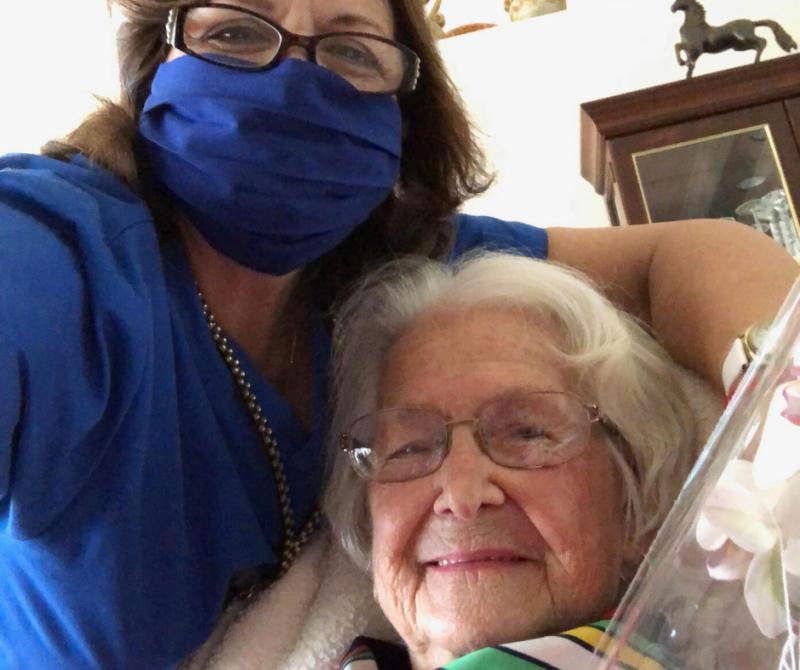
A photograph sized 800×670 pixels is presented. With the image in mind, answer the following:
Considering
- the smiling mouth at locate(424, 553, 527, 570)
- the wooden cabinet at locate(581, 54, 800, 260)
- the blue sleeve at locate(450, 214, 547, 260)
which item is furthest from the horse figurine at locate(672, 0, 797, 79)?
the smiling mouth at locate(424, 553, 527, 570)

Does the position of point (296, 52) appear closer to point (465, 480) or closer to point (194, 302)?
point (194, 302)

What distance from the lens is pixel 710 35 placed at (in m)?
1.81

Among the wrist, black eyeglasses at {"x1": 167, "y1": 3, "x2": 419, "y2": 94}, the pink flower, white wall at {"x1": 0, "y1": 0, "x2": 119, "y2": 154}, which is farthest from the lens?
white wall at {"x1": 0, "y1": 0, "x2": 119, "y2": 154}

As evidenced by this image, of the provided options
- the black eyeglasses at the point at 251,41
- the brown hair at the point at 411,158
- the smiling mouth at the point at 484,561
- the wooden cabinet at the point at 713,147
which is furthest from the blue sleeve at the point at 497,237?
the wooden cabinet at the point at 713,147

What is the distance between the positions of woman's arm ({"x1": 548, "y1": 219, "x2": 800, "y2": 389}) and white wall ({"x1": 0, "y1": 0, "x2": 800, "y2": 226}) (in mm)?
1052

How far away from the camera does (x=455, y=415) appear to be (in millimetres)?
863

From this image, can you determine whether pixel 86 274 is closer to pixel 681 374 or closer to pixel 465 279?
pixel 465 279

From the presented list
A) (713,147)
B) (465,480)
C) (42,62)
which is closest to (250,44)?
(465,480)

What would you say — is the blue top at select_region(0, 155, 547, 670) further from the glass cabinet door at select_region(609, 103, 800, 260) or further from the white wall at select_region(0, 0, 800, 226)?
the white wall at select_region(0, 0, 800, 226)

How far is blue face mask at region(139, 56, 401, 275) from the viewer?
806mm

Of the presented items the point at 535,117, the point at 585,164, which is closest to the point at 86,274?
the point at 585,164

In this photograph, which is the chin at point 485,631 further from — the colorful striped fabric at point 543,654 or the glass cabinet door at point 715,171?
the glass cabinet door at point 715,171

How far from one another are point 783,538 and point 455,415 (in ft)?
1.52

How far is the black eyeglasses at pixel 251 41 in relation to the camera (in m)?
0.84
